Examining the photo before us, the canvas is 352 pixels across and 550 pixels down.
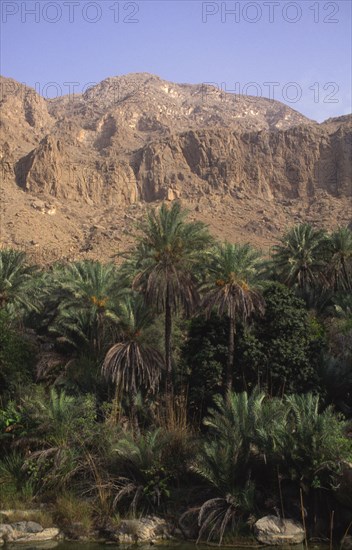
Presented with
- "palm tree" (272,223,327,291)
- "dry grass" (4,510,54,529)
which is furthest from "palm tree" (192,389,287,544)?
"palm tree" (272,223,327,291)

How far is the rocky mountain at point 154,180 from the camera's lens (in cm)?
8450

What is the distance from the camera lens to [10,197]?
3462 inches

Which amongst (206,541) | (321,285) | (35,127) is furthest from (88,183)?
(206,541)

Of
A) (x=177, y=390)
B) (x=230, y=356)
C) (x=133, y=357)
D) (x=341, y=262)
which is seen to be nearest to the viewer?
(x=133, y=357)

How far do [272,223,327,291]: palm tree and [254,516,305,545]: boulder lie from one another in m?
15.2

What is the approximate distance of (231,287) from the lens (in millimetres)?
21219

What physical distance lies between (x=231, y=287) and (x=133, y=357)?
3925 millimetres

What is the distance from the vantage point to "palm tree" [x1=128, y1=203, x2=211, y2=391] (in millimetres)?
20734

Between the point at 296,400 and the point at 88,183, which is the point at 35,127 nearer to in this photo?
the point at 88,183

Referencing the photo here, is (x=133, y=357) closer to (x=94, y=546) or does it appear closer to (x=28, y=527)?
(x=28, y=527)

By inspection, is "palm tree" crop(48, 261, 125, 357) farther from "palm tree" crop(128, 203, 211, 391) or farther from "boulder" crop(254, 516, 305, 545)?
"boulder" crop(254, 516, 305, 545)

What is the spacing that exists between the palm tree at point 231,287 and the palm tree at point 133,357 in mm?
2268

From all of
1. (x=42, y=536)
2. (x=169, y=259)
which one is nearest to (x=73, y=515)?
(x=42, y=536)

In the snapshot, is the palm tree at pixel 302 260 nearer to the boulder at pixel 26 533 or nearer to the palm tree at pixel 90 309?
the palm tree at pixel 90 309
